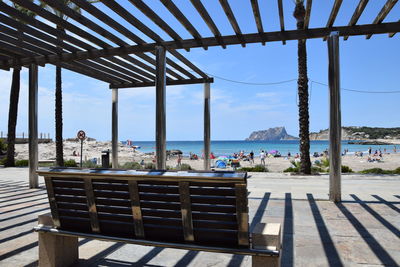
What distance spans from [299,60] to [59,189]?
1282 centimetres

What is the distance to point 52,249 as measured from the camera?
2859mm

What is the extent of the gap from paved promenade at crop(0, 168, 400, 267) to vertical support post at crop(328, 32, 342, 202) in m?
0.54

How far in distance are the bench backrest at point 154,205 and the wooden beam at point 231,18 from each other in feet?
13.6

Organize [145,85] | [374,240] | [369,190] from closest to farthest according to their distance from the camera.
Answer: [374,240] → [369,190] → [145,85]

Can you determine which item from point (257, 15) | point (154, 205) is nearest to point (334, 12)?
point (257, 15)

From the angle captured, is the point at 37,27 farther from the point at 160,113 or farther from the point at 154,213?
the point at 154,213

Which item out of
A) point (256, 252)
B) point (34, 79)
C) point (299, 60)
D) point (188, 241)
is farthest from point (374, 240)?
point (299, 60)

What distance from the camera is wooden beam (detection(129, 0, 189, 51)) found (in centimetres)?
561

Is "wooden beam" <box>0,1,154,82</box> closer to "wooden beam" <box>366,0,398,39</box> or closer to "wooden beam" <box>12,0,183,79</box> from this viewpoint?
"wooden beam" <box>12,0,183,79</box>

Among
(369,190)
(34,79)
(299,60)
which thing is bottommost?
(369,190)

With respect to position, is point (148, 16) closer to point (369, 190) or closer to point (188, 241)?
point (188, 241)

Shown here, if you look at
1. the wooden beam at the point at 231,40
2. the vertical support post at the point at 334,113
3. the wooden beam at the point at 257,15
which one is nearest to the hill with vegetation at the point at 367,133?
the wooden beam at the point at 231,40

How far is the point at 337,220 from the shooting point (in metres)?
4.72

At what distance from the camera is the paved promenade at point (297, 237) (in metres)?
3.12
